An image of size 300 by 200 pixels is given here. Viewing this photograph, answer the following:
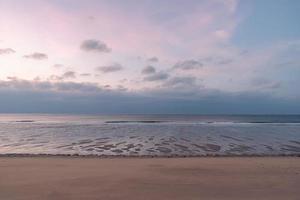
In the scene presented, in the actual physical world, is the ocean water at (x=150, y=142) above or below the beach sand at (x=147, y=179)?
above

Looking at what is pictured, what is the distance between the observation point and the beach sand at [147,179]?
9.33m

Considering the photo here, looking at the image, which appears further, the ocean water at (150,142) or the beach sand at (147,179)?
the ocean water at (150,142)

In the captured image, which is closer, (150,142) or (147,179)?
(147,179)

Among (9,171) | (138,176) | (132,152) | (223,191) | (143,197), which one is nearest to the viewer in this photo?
(143,197)

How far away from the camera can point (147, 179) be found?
11.4 meters

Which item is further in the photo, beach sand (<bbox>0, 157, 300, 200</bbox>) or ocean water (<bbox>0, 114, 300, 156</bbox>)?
ocean water (<bbox>0, 114, 300, 156</bbox>)

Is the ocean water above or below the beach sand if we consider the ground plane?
above

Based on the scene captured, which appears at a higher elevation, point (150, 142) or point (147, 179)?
point (150, 142)

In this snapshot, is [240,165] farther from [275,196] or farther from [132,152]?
[132,152]

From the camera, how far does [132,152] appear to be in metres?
20.5

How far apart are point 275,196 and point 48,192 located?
6210 mm

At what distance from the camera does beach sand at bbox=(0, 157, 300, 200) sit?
9328 mm

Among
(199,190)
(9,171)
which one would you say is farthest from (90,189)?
(9,171)

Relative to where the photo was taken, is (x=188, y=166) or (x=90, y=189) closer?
(x=90, y=189)
